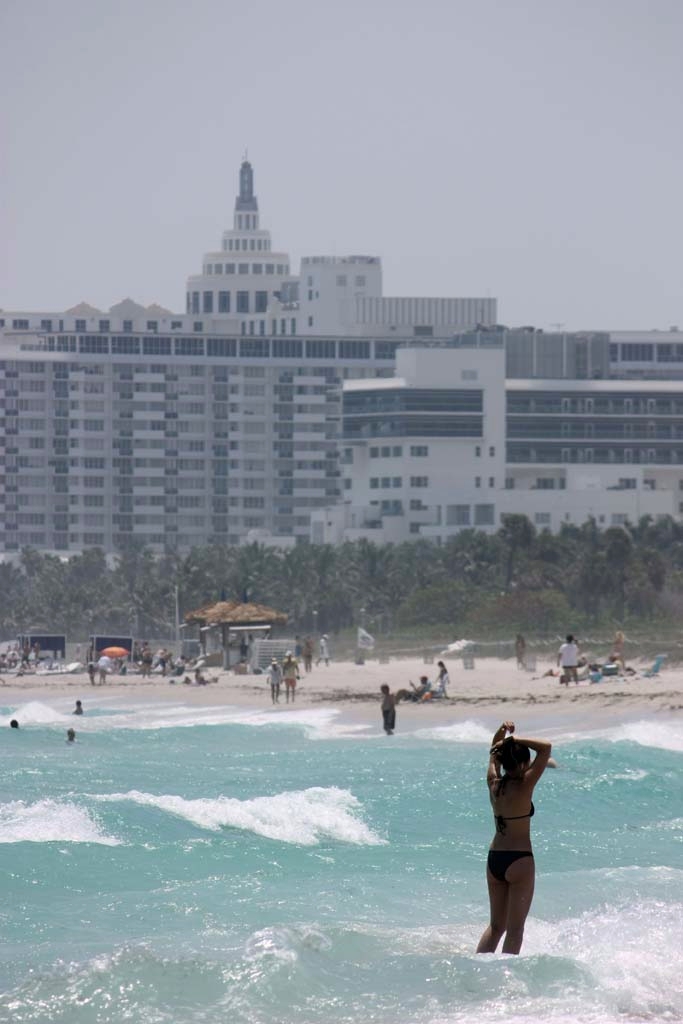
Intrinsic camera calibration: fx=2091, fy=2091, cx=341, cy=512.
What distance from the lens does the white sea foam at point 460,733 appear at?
38.3m

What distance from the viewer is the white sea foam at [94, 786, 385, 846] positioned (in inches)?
921

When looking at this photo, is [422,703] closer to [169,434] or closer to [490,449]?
[490,449]


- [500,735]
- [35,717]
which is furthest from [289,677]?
[500,735]

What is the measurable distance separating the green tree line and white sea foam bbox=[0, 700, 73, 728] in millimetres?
33637

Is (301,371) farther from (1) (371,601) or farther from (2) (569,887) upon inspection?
(2) (569,887)

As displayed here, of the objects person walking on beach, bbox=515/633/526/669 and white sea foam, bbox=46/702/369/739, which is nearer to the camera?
white sea foam, bbox=46/702/369/739

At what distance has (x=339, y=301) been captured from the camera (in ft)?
595

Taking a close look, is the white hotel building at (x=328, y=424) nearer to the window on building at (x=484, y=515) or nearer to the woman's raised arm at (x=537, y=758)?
the window on building at (x=484, y=515)

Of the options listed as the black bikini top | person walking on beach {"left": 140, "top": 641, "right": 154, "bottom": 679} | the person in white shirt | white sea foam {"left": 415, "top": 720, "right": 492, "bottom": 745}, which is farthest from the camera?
person walking on beach {"left": 140, "top": 641, "right": 154, "bottom": 679}

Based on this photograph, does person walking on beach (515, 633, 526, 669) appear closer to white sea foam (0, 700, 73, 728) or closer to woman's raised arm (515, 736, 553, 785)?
white sea foam (0, 700, 73, 728)

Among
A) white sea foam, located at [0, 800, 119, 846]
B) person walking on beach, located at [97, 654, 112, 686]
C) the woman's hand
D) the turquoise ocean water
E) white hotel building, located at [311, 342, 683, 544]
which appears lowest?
the turquoise ocean water

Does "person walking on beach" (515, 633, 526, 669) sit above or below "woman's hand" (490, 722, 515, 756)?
below

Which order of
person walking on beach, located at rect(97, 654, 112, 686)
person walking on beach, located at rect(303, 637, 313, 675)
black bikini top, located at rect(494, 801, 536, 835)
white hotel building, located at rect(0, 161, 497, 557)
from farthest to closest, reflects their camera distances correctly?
1. white hotel building, located at rect(0, 161, 497, 557)
2. person walking on beach, located at rect(97, 654, 112, 686)
3. person walking on beach, located at rect(303, 637, 313, 675)
4. black bikini top, located at rect(494, 801, 536, 835)

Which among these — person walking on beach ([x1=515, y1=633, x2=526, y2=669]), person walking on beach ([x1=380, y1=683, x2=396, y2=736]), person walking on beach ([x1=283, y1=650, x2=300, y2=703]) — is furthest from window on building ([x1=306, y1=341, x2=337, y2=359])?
person walking on beach ([x1=380, y1=683, x2=396, y2=736])
